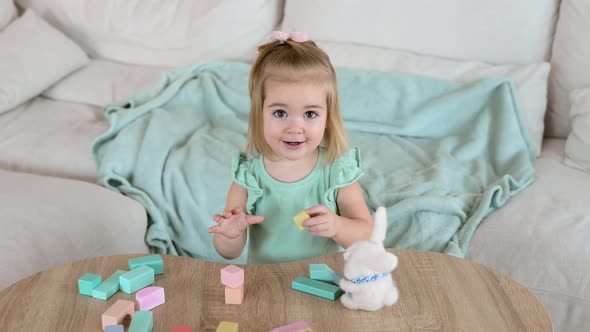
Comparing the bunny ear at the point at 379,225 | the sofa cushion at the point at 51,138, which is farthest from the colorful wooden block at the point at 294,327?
the sofa cushion at the point at 51,138

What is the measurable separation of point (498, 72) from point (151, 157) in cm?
108

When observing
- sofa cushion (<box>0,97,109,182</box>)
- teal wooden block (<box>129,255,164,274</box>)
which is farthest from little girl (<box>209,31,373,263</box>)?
sofa cushion (<box>0,97,109,182</box>)

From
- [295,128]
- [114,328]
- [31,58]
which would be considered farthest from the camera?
[31,58]

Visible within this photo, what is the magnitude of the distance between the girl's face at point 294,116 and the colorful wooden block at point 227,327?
35 cm

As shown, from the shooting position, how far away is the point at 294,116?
1.20m

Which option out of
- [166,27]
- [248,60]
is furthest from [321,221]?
[166,27]

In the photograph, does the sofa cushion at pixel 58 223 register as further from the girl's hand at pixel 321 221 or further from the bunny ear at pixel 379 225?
the bunny ear at pixel 379 225

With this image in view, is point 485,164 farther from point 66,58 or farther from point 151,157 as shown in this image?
point 66,58

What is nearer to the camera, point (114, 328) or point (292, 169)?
point (114, 328)

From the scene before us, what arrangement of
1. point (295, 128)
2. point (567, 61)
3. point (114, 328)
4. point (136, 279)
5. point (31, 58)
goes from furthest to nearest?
point (31, 58) → point (567, 61) → point (295, 128) → point (136, 279) → point (114, 328)

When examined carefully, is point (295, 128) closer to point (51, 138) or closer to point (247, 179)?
point (247, 179)

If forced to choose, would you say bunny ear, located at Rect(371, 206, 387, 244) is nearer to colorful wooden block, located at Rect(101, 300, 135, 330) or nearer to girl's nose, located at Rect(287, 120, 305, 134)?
girl's nose, located at Rect(287, 120, 305, 134)

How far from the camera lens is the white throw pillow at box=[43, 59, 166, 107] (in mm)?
2436

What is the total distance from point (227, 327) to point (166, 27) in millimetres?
1748
